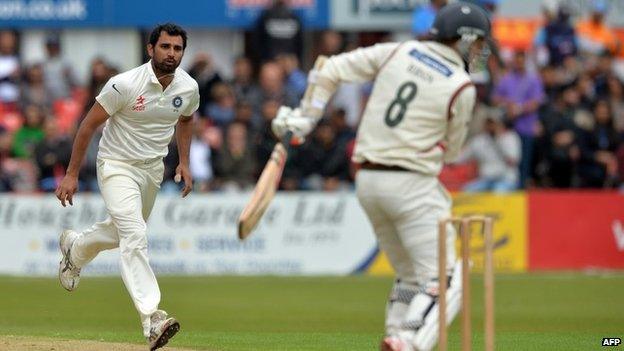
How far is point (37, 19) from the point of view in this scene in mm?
20312

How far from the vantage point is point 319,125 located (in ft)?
61.4

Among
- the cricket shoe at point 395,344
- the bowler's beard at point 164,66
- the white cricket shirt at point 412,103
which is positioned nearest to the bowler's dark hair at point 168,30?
the bowler's beard at point 164,66

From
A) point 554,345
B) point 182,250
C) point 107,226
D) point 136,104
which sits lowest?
point 182,250

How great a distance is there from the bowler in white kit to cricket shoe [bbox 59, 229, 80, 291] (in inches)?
8.1

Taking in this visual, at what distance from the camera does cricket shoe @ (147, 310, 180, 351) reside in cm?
926

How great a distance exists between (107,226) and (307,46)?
11.5m

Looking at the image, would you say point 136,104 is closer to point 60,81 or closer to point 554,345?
point 554,345

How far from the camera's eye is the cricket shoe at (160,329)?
9.26 metres

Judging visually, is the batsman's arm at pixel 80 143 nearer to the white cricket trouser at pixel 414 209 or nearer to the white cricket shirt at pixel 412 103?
the white cricket shirt at pixel 412 103

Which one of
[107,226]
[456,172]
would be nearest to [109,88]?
[107,226]

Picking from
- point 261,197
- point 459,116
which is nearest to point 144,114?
point 261,197

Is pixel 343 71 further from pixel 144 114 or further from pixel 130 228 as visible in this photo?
pixel 130 228

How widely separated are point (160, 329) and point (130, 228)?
0.79 m

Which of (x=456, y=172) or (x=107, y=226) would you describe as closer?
(x=107, y=226)
